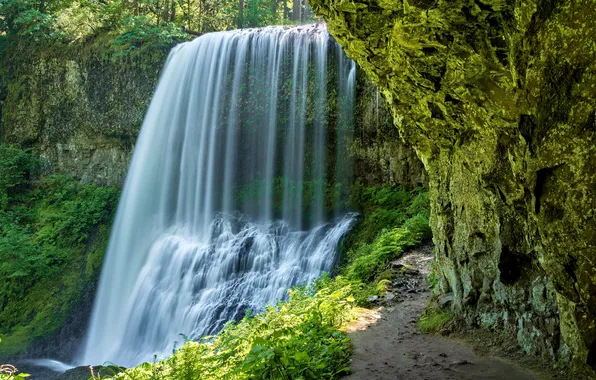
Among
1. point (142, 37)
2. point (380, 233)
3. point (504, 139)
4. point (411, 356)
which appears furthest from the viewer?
point (142, 37)

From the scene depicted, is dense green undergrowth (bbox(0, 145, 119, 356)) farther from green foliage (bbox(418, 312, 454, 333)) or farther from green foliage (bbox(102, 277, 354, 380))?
green foliage (bbox(418, 312, 454, 333))

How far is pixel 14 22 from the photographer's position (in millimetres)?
18234

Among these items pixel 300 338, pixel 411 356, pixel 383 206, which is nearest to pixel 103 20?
pixel 383 206

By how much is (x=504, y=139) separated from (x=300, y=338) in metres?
2.72

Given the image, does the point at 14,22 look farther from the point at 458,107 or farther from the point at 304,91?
the point at 458,107

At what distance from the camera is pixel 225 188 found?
48.9ft

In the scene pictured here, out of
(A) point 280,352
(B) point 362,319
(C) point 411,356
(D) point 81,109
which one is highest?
(D) point 81,109

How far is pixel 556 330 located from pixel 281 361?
2111mm

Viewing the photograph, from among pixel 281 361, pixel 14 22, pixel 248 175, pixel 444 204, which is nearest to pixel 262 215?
pixel 248 175

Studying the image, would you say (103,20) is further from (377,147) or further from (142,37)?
(377,147)

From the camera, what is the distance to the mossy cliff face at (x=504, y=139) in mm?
2256

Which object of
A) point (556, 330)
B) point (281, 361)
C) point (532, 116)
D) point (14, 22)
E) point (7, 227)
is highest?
point (14, 22)

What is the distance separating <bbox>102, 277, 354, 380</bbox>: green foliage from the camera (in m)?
3.53

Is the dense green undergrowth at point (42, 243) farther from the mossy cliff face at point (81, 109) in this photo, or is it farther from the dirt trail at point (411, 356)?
the dirt trail at point (411, 356)
